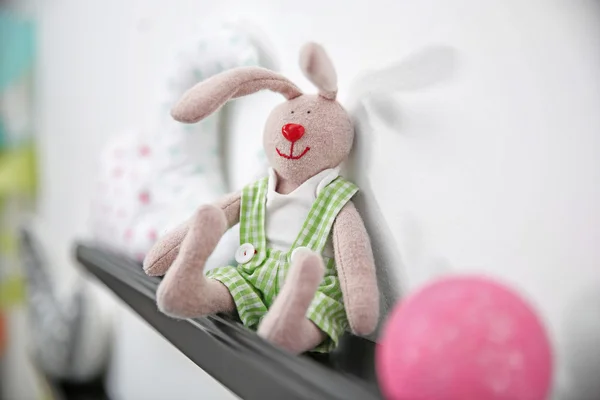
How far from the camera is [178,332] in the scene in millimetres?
633

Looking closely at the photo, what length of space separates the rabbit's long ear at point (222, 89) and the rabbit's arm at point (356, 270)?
0.15 meters

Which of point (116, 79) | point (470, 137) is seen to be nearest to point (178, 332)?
point (470, 137)

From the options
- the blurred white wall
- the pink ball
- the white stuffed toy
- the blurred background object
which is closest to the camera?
the pink ball

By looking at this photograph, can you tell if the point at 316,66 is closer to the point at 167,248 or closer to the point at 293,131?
the point at 293,131

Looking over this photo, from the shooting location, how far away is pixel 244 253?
0.61m

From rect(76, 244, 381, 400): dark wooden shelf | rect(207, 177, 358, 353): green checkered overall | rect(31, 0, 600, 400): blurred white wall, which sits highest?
rect(31, 0, 600, 400): blurred white wall

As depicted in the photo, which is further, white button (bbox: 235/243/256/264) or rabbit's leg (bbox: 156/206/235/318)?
white button (bbox: 235/243/256/264)

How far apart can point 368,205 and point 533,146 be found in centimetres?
20

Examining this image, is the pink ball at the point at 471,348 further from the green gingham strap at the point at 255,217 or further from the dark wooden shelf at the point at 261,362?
the green gingham strap at the point at 255,217

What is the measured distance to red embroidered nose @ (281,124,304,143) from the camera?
1.85 feet

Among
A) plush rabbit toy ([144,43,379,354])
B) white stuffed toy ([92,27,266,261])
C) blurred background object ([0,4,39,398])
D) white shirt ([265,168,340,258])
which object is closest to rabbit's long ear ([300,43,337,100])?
plush rabbit toy ([144,43,379,354])

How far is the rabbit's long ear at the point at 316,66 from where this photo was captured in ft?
1.57

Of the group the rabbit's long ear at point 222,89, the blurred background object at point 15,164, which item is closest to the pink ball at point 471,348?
the rabbit's long ear at point 222,89

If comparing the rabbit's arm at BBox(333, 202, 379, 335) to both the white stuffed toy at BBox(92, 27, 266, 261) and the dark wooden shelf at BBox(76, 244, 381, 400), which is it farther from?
the white stuffed toy at BBox(92, 27, 266, 261)
